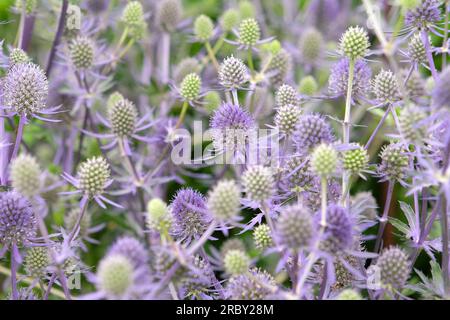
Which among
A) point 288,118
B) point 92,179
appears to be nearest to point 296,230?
point 288,118

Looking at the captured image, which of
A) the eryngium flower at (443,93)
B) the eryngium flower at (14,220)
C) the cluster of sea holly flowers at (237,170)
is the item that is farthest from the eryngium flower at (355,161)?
the eryngium flower at (14,220)

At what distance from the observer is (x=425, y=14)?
1.54m

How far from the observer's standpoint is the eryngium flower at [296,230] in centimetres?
112

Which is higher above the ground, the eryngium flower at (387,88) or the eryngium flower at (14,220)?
the eryngium flower at (387,88)

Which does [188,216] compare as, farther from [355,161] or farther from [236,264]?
[355,161]

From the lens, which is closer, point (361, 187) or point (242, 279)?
point (242, 279)

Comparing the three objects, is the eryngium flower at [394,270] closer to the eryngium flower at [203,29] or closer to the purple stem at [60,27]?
the eryngium flower at [203,29]

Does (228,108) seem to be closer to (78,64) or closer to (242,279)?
(242,279)

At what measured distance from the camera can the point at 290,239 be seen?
113 centimetres

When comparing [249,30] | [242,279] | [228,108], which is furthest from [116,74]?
[242,279]

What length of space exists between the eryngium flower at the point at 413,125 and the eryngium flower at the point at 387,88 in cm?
29

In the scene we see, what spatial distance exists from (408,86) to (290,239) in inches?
27.1

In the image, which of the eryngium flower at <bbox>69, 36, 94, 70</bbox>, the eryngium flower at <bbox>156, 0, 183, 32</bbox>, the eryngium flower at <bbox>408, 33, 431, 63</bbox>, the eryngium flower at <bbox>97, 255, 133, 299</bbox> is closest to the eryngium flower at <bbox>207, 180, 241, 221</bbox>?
the eryngium flower at <bbox>97, 255, 133, 299</bbox>

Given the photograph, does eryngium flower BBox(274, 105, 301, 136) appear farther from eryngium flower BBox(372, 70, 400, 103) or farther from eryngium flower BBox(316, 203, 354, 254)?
eryngium flower BBox(316, 203, 354, 254)
